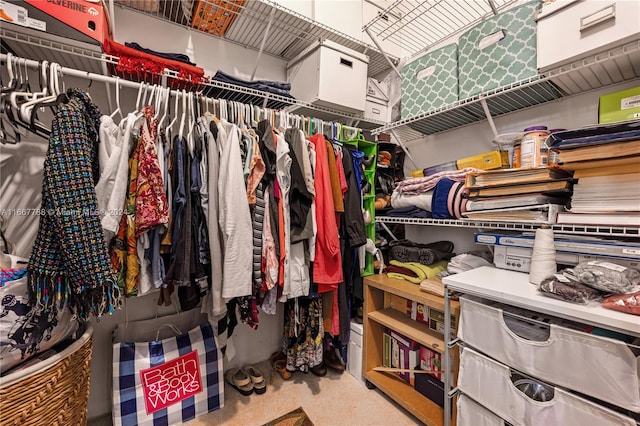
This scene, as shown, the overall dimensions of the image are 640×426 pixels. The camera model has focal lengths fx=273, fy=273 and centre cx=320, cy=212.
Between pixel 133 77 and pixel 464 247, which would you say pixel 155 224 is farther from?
pixel 464 247

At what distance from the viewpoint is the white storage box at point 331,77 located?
1612 mm

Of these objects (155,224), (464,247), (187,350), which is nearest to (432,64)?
(464,247)

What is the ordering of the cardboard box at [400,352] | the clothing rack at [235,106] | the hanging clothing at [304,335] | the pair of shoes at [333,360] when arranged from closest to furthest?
the clothing rack at [235,106]
the cardboard box at [400,352]
the hanging clothing at [304,335]
the pair of shoes at [333,360]

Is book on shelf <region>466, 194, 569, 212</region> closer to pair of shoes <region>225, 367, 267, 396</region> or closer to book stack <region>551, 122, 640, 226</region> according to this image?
book stack <region>551, 122, 640, 226</region>

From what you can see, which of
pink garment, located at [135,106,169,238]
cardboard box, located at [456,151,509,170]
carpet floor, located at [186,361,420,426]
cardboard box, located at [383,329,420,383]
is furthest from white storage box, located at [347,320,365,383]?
pink garment, located at [135,106,169,238]

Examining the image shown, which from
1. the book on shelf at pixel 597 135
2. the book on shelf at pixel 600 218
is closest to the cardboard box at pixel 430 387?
the book on shelf at pixel 600 218

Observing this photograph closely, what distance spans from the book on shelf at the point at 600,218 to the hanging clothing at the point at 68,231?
1587 mm

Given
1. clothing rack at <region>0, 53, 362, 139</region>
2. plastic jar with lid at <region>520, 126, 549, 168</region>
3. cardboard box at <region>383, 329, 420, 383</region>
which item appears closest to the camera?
clothing rack at <region>0, 53, 362, 139</region>

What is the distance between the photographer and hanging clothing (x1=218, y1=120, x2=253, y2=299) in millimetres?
1091

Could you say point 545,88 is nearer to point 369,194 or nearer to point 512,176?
point 512,176

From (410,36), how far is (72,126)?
201 cm

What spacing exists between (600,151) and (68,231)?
5.52 feet

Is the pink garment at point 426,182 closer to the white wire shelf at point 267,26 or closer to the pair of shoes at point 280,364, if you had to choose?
the white wire shelf at point 267,26

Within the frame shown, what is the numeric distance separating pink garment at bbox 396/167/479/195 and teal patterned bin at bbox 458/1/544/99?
1.28 ft
